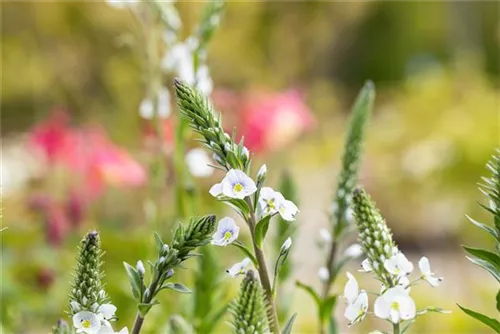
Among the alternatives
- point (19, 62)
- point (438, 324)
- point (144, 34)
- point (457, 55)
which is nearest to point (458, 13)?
point (457, 55)

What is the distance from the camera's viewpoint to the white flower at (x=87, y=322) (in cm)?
43

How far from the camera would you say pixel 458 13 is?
9.28m

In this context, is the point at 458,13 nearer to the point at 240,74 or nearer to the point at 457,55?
the point at 457,55

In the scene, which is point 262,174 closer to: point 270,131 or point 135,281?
point 135,281

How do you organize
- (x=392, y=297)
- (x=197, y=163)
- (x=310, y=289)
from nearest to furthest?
(x=392, y=297), (x=310, y=289), (x=197, y=163)

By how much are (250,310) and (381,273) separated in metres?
0.08

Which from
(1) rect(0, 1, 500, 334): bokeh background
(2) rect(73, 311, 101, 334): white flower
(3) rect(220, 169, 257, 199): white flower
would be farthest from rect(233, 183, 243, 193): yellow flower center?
(1) rect(0, 1, 500, 334): bokeh background

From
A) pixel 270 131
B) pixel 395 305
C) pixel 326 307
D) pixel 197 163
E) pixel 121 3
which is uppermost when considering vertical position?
pixel 270 131

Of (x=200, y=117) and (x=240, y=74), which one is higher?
(x=240, y=74)

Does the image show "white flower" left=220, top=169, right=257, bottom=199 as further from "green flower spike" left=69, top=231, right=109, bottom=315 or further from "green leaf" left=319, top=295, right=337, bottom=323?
"green leaf" left=319, top=295, right=337, bottom=323

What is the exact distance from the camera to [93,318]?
44 cm

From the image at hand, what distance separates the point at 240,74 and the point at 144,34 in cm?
585

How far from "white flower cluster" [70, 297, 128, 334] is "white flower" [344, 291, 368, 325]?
4.7 inches

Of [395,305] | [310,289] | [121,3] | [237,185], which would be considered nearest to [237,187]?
[237,185]
